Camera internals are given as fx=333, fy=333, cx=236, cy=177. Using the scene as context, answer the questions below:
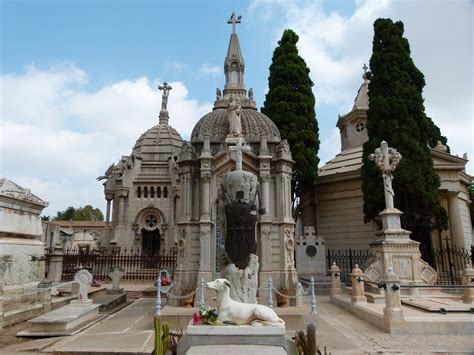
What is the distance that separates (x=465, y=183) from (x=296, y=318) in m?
19.5

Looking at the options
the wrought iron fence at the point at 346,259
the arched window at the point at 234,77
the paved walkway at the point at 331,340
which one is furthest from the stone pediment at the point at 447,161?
the paved walkway at the point at 331,340

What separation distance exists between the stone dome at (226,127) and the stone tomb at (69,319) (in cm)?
671

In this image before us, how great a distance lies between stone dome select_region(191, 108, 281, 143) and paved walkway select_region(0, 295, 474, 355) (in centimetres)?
701

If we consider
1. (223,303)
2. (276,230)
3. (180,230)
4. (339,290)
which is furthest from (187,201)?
(339,290)

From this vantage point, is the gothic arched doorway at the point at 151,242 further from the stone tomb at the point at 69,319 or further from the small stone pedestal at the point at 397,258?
the small stone pedestal at the point at 397,258

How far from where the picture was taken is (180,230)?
1224cm

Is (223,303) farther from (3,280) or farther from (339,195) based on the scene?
(339,195)

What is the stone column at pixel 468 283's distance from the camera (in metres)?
11.5

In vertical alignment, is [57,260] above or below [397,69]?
below

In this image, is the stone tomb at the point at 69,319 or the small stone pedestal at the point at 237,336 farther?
the stone tomb at the point at 69,319

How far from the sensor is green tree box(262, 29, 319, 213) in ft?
72.7

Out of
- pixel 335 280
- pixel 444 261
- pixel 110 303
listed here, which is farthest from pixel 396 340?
pixel 444 261

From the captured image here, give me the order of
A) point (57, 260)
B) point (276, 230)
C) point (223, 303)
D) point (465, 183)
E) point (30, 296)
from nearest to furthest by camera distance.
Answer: point (223, 303) < point (30, 296) < point (276, 230) < point (57, 260) < point (465, 183)

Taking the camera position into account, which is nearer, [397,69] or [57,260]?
[57,260]
